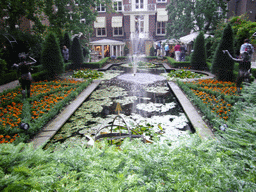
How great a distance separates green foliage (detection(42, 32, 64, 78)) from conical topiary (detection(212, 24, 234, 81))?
8793mm

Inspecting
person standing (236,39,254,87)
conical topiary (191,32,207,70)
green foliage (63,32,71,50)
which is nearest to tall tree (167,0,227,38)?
conical topiary (191,32,207,70)

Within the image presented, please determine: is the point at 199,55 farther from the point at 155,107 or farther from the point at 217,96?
the point at 155,107

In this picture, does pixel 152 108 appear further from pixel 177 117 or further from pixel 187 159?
pixel 187 159

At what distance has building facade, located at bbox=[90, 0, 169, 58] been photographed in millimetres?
34000

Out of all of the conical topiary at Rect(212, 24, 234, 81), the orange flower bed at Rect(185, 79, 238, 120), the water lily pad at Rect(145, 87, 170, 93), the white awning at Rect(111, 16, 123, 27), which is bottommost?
the water lily pad at Rect(145, 87, 170, 93)

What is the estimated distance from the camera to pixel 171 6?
21469 mm

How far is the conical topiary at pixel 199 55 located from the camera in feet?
48.3

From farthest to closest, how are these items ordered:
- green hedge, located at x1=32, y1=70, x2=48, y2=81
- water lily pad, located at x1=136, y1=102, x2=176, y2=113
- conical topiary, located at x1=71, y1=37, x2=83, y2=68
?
conical topiary, located at x1=71, y1=37, x2=83, y2=68 → green hedge, located at x1=32, y1=70, x2=48, y2=81 → water lily pad, located at x1=136, y1=102, x2=176, y2=113

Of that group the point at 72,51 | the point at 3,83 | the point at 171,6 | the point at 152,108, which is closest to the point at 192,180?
the point at 152,108

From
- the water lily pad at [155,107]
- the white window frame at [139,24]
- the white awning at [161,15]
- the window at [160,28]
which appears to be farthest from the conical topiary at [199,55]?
the white window frame at [139,24]

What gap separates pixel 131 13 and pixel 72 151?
35265 millimetres

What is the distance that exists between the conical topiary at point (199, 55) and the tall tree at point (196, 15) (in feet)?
18.2

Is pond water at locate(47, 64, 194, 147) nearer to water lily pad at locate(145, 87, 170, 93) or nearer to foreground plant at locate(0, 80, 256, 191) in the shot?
water lily pad at locate(145, 87, 170, 93)

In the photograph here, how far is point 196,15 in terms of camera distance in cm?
1950
